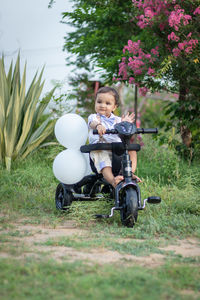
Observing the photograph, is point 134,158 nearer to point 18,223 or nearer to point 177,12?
point 18,223

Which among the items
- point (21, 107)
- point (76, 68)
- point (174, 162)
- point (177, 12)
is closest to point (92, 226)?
point (174, 162)

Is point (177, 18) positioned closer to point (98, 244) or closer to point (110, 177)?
point (110, 177)

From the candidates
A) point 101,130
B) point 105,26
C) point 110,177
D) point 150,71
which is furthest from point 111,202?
point 105,26

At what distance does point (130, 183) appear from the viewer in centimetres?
328

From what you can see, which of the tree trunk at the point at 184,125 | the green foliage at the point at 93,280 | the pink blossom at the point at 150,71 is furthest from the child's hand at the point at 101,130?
the tree trunk at the point at 184,125

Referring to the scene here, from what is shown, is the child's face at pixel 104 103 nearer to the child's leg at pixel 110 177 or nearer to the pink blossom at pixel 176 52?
the child's leg at pixel 110 177

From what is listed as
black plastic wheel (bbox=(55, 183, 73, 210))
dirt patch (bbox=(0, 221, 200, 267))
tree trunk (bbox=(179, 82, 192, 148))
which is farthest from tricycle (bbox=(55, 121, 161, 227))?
tree trunk (bbox=(179, 82, 192, 148))

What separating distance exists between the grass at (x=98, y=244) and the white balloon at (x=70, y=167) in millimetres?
267

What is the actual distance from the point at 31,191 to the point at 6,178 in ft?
2.17

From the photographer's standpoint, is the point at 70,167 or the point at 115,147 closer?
the point at 115,147

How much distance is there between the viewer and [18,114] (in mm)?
6469

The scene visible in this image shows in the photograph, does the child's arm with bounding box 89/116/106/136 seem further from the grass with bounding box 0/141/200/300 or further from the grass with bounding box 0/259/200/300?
the grass with bounding box 0/259/200/300

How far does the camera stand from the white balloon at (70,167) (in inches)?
148

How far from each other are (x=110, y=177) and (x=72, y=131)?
642 mm
